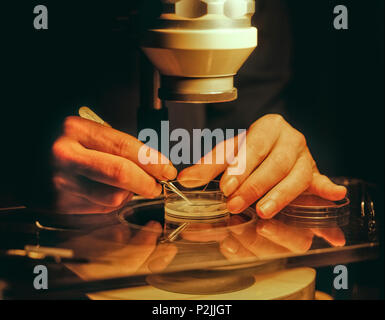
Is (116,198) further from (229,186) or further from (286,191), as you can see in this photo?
(286,191)

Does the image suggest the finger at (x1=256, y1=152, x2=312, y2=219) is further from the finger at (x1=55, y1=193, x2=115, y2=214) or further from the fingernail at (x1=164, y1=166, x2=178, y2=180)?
the finger at (x1=55, y1=193, x2=115, y2=214)

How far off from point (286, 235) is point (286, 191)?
11cm

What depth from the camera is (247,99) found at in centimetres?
191

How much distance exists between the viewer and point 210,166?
1.07m

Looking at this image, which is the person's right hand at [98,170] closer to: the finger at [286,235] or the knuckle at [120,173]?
the knuckle at [120,173]

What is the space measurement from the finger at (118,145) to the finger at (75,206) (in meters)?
0.10

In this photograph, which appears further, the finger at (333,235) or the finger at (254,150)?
the finger at (254,150)

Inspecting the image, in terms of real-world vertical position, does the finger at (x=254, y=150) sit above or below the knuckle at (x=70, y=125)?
below

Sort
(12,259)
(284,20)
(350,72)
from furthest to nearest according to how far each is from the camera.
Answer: (284,20)
(350,72)
(12,259)

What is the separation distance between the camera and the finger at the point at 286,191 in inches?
38.8

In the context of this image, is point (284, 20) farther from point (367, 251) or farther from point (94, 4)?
point (367, 251)

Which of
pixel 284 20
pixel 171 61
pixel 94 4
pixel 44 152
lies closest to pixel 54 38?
pixel 94 4

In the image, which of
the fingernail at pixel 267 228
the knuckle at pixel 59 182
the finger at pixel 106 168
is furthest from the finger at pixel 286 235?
the knuckle at pixel 59 182

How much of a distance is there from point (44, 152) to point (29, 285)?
10.7 inches
